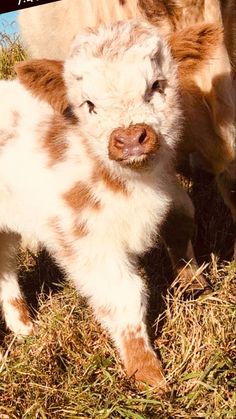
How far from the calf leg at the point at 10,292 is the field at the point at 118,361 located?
3.2 inches

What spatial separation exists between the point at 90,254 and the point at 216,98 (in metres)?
1.08

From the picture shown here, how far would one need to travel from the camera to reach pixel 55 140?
134 inches

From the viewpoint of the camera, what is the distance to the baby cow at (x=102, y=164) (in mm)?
2908

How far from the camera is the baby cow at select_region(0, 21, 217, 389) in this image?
2.91 m

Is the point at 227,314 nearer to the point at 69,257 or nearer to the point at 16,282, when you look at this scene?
the point at 69,257

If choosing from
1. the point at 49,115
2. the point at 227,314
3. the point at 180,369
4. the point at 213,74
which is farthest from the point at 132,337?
the point at 213,74

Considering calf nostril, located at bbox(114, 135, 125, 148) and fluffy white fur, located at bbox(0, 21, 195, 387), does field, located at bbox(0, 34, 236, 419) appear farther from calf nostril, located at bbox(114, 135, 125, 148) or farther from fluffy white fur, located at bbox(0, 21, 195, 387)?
calf nostril, located at bbox(114, 135, 125, 148)

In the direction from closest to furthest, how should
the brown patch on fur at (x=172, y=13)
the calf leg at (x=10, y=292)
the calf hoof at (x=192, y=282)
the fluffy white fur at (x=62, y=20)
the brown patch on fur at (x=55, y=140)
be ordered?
1. the brown patch on fur at (x=55, y=140)
2. the brown patch on fur at (x=172, y=13)
3. the calf hoof at (x=192, y=282)
4. the fluffy white fur at (x=62, y=20)
5. the calf leg at (x=10, y=292)

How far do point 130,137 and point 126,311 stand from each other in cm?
85

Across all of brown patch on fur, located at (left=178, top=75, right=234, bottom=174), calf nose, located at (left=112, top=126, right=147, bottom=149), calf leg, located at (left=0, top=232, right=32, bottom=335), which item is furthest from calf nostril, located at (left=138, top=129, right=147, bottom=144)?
calf leg, located at (left=0, top=232, right=32, bottom=335)

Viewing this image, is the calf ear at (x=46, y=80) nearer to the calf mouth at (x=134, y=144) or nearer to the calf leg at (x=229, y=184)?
the calf mouth at (x=134, y=144)

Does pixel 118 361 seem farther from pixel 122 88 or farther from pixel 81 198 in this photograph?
pixel 122 88

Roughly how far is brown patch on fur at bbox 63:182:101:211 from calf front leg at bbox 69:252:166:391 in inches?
8.9

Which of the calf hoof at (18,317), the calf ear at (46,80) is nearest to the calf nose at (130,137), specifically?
the calf ear at (46,80)
